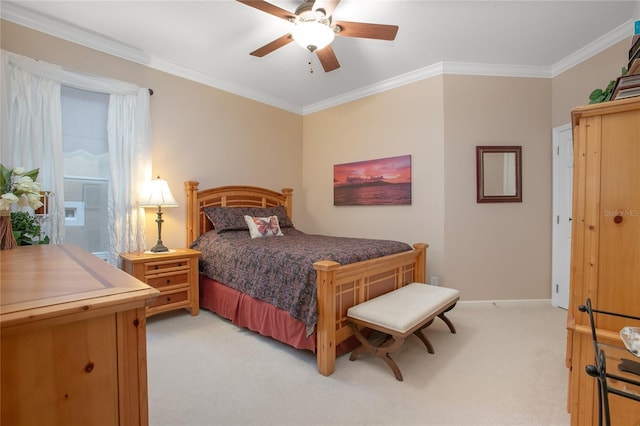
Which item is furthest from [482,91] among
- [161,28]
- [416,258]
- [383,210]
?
[161,28]

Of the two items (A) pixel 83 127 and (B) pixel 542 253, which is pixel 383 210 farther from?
(A) pixel 83 127

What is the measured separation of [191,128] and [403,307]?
3078mm

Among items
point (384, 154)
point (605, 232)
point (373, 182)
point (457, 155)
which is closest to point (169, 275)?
point (373, 182)

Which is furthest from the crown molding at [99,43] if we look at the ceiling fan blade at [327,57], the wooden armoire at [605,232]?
the wooden armoire at [605,232]

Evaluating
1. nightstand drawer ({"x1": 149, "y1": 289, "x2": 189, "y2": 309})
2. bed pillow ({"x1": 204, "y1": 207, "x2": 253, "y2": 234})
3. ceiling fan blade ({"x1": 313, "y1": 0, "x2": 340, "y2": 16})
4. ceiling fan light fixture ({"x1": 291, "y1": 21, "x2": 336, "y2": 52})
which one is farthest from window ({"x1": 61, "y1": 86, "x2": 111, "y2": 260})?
ceiling fan blade ({"x1": 313, "y1": 0, "x2": 340, "y2": 16})

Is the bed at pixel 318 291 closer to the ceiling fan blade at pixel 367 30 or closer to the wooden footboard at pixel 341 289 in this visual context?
the wooden footboard at pixel 341 289

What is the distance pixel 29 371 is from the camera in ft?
2.00

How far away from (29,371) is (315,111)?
14.7ft

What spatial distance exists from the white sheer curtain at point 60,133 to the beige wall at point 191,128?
0.18 metres

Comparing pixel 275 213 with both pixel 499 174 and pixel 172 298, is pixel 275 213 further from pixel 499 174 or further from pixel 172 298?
pixel 499 174

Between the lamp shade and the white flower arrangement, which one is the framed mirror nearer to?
the lamp shade

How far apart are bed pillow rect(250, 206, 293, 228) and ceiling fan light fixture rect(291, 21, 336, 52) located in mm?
2130

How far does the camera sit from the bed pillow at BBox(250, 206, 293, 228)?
3734 mm

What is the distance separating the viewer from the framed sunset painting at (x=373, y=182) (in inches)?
143
